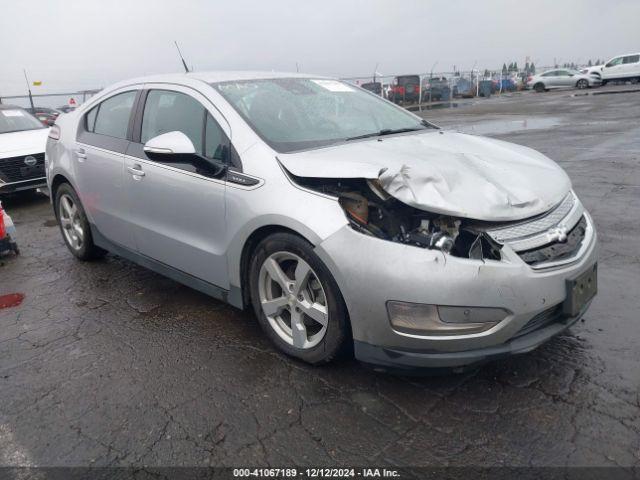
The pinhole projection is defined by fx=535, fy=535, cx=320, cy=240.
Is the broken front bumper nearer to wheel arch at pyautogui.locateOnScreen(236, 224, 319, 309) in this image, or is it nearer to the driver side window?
wheel arch at pyautogui.locateOnScreen(236, 224, 319, 309)

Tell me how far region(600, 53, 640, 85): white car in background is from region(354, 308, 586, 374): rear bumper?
3720 cm

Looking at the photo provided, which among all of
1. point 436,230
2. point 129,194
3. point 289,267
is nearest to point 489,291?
point 436,230

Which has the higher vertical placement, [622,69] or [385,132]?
[385,132]

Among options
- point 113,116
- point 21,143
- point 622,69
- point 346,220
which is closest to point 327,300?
point 346,220

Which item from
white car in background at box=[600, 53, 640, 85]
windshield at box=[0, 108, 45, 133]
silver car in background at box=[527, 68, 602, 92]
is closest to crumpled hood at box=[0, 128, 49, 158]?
windshield at box=[0, 108, 45, 133]

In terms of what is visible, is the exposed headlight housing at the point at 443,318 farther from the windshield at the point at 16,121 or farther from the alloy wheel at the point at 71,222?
the windshield at the point at 16,121

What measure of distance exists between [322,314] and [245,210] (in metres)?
0.74

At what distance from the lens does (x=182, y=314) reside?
12.8ft

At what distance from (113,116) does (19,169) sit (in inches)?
179

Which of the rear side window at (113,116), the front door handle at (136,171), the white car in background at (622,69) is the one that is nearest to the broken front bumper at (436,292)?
the front door handle at (136,171)

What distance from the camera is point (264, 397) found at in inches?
110

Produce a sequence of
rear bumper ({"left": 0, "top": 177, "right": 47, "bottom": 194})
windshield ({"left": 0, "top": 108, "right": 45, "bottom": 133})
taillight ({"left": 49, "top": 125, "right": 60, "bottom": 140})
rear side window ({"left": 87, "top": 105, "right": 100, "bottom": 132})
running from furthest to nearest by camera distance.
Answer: windshield ({"left": 0, "top": 108, "right": 45, "bottom": 133}) → rear bumper ({"left": 0, "top": 177, "right": 47, "bottom": 194}) → taillight ({"left": 49, "top": 125, "right": 60, "bottom": 140}) → rear side window ({"left": 87, "top": 105, "right": 100, "bottom": 132})

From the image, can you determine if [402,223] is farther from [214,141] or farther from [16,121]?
[16,121]

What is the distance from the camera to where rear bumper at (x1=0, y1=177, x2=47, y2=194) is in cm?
779
